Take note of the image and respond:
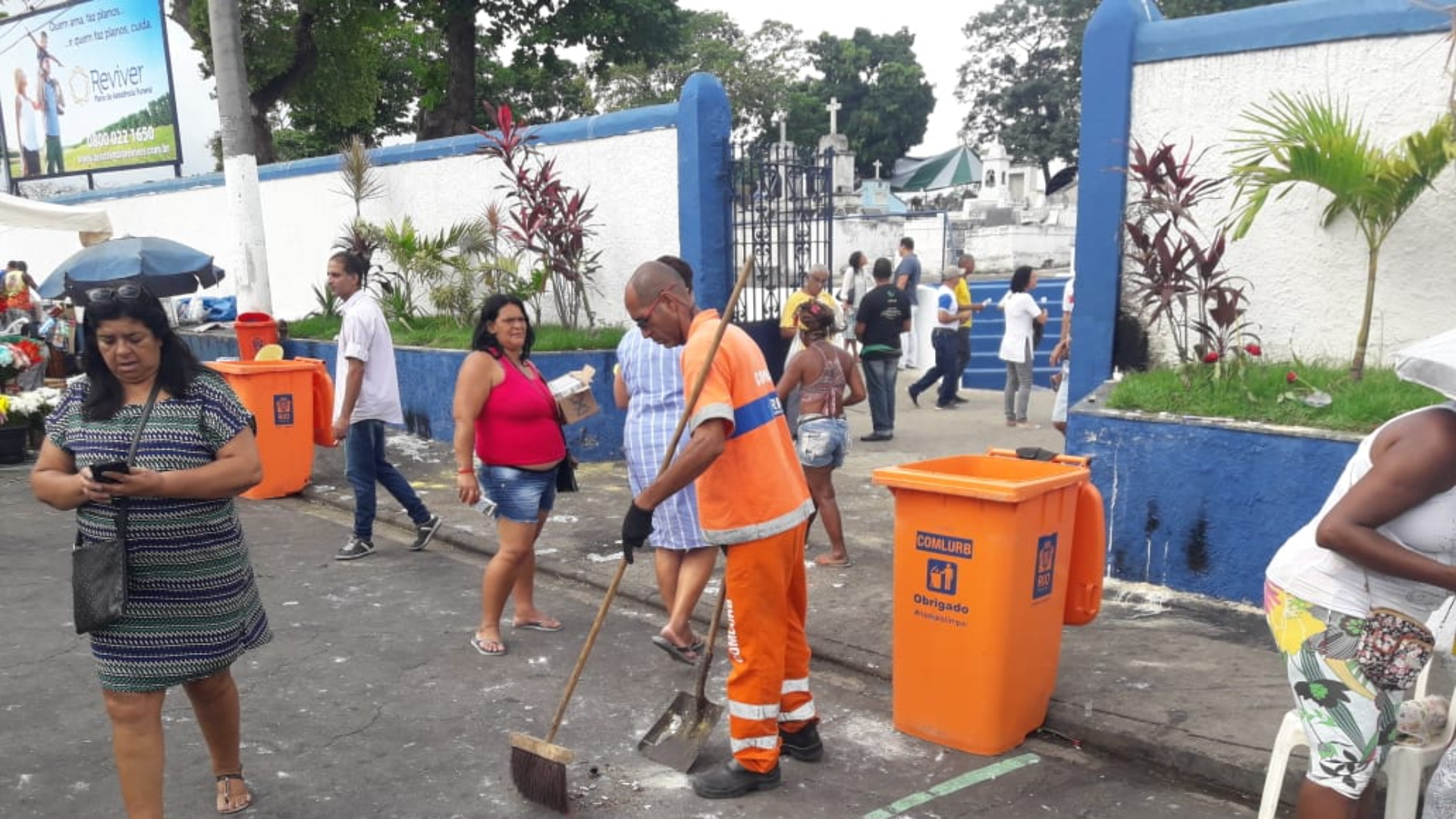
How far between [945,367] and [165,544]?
1021cm

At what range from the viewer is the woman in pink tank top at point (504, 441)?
17.1ft

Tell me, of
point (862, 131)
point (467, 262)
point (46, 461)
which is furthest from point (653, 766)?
point (862, 131)

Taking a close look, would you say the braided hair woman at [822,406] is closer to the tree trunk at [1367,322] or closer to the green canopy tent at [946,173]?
the tree trunk at [1367,322]

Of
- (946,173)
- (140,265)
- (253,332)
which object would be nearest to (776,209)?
(253,332)

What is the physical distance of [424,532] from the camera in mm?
7375

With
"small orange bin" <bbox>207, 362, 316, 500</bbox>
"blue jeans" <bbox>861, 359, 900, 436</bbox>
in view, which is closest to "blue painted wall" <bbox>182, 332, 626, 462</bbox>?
"small orange bin" <bbox>207, 362, 316, 500</bbox>

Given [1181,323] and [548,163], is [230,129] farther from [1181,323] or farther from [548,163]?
[1181,323]

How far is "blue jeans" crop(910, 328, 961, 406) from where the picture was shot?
40.3ft

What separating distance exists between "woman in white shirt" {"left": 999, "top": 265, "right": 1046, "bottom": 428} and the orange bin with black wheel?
6.93 m

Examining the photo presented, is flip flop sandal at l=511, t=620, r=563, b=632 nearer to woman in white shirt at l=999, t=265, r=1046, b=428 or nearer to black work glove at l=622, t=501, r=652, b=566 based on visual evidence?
black work glove at l=622, t=501, r=652, b=566

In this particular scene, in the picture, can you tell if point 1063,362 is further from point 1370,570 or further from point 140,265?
point 140,265

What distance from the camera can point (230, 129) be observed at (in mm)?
10766

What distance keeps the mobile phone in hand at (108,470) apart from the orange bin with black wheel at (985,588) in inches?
95.8

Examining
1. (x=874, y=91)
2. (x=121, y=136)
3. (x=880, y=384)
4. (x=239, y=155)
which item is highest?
(x=874, y=91)
